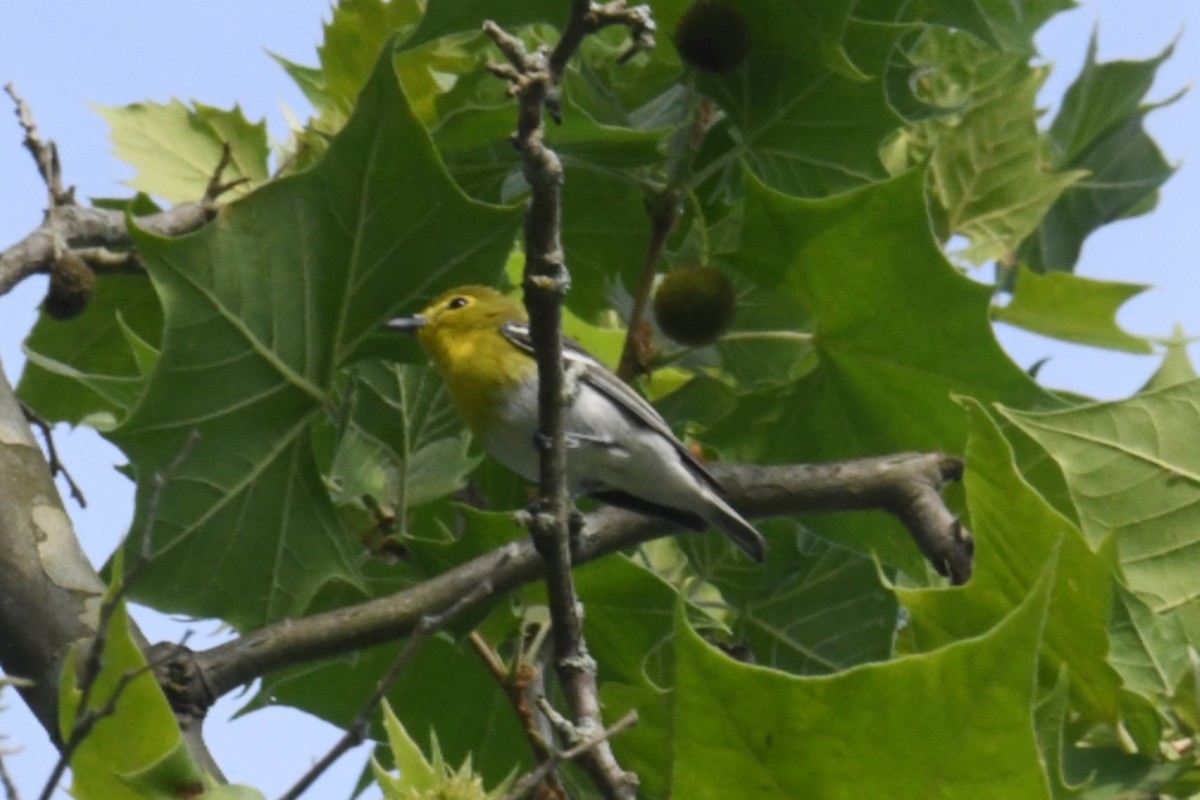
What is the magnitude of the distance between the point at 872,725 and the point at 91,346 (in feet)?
8.44

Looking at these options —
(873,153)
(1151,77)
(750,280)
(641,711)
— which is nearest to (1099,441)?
(641,711)

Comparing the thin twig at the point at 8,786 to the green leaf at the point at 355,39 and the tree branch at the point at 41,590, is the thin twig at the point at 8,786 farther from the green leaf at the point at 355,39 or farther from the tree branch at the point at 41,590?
the green leaf at the point at 355,39

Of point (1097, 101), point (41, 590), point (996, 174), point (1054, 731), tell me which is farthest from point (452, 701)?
point (1097, 101)

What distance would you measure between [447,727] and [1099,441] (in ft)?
4.35

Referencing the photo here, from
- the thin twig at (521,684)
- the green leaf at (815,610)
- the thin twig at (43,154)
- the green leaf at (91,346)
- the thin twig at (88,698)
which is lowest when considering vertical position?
the green leaf at (815,610)

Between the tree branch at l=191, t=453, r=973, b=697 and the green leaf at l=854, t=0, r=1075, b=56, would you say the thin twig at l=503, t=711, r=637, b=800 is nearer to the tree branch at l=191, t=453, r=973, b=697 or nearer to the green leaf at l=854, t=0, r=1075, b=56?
the tree branch at l=191, t=453, r=973, b=697

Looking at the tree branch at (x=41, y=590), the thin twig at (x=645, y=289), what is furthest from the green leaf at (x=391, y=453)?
the tree branch at (x=41, y=590)

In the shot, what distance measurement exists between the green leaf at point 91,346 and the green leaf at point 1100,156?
7.17ft

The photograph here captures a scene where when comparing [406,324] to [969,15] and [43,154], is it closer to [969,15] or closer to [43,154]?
[43,154]

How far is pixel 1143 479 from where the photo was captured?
82.8 inches

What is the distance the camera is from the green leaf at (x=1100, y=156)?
393cm

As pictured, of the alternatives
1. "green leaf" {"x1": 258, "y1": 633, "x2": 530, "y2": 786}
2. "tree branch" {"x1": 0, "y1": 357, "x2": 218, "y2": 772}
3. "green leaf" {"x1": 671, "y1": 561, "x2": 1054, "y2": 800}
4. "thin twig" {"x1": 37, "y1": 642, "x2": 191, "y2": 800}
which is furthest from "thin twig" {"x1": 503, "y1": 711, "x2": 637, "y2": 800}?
"green leaf" {"x1": 258, "y1": 633, "x2": 530, "y2": 786}

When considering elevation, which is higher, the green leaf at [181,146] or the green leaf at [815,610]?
the green leaf at [181,146]

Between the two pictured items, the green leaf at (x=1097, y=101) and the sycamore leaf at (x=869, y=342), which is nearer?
the sycamore leaf at (x=869, y=342)
